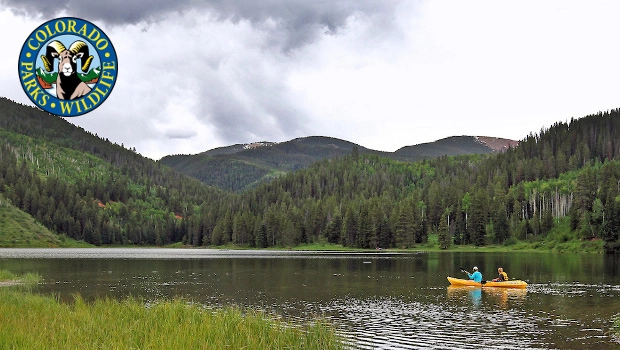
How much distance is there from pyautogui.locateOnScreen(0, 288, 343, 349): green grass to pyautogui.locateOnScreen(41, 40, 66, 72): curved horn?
11412 millimetres

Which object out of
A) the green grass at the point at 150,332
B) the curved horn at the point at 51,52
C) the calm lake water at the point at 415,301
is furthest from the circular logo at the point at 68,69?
the calm lake water at the point at 415,301

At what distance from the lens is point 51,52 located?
2411cm

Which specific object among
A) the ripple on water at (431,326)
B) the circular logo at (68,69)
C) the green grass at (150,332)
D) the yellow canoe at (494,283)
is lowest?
the ripple on water at (431,326)

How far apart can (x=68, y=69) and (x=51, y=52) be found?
964 mm

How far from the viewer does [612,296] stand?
55.9 meters

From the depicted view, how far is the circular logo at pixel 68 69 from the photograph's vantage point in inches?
940

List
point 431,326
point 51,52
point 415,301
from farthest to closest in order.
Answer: point 415,301 < point 431,326 < point 51,52

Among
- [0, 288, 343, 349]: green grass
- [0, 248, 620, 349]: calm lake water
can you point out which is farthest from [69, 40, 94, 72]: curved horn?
[0, 248, 620, 349]: calm lake water

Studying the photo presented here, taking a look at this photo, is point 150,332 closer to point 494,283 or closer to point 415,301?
point 415,301

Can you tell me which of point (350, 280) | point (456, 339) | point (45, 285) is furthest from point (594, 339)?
point (45, 285)

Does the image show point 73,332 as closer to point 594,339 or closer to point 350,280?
point 594,339

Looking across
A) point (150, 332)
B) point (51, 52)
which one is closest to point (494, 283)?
point (150, 332)

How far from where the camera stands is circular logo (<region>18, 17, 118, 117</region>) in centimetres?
2388

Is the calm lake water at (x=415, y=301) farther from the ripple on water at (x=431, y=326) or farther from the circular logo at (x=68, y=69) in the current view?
the circular logo at (x=68, y=69)
